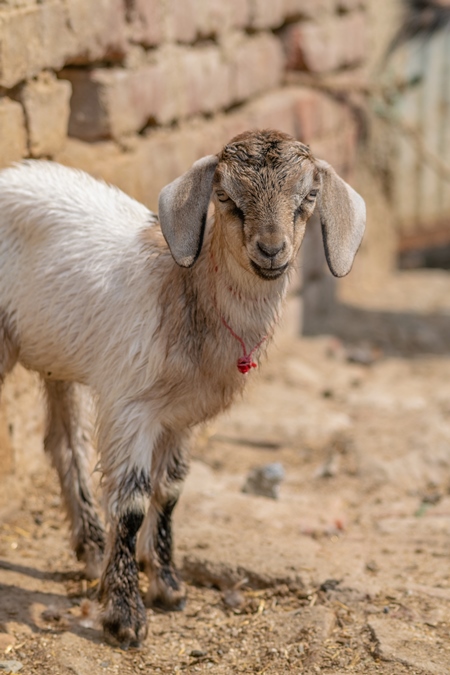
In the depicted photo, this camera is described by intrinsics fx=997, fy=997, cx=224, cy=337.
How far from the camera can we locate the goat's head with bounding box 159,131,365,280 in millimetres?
3352

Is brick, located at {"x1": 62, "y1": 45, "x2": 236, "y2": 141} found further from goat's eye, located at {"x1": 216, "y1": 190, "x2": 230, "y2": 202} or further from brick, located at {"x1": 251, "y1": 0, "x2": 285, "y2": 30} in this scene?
goat's eye, located at {"x1": 216, "y1": 190, "x2": 230, "y2": 202}

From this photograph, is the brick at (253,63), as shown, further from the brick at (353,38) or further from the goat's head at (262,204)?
the goat's head at (262,204)

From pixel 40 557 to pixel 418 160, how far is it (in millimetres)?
6564

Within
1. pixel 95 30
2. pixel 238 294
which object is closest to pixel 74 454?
pixel 238 294

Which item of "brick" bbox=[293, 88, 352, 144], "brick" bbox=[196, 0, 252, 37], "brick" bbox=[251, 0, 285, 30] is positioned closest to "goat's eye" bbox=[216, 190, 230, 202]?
"brick" bbox=[196, 0, 252, 37]

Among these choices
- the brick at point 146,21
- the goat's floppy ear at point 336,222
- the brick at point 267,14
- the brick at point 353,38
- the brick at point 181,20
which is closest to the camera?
the goat's floppy ear at point 336,222

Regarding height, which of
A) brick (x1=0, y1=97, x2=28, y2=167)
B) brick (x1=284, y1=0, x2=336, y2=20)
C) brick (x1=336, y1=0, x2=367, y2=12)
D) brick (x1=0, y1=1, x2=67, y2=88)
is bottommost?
brick (x1=0, y1=97, x2=28, y2=167)

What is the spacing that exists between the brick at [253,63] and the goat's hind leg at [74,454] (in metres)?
3.04

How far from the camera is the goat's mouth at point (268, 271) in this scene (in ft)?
11.0

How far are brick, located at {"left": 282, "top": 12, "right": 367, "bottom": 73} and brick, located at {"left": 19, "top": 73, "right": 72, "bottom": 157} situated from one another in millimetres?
3142

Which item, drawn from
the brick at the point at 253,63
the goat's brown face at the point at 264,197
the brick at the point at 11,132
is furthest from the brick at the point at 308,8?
the goat's brown face at the point at 264,197

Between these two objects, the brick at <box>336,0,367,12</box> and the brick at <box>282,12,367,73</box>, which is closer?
the brick at <box>282,12,367,73</box>

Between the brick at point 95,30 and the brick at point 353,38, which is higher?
the brick at point 353,38

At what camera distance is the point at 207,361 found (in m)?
3.71
